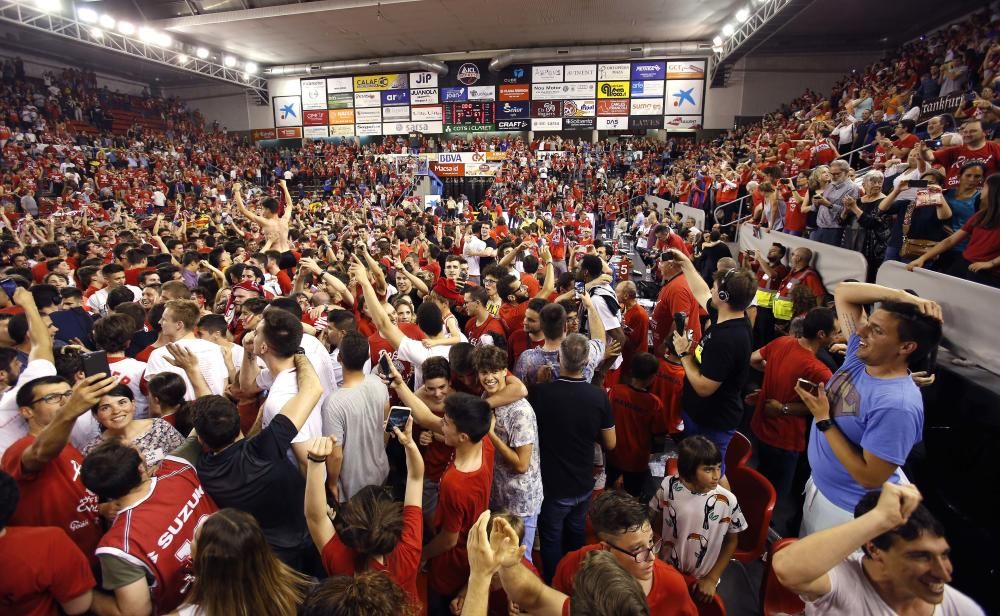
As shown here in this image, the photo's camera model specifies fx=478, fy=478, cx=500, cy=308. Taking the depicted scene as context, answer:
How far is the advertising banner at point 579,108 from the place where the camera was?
71.3ft

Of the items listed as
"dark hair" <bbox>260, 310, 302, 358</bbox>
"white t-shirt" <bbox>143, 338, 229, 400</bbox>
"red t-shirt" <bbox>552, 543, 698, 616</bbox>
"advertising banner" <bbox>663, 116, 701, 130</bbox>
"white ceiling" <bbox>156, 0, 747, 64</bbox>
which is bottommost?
"red t-shirt" <bbox>552, 543, 698, 616</bbox>

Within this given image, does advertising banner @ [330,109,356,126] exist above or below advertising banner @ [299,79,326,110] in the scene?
below

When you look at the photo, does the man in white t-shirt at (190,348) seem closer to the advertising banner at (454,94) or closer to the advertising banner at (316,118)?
the advertising banner at (454,94)

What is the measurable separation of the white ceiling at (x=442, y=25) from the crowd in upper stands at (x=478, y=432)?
13104 mm

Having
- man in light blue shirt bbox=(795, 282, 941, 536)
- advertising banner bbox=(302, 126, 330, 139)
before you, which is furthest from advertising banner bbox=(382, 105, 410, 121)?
man in light blue shirt bbox=(795, 282, 941, 536)

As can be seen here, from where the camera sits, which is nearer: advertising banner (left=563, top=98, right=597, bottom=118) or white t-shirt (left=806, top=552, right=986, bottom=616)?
white t-shirt (left=806, top=552, right=986, bottom=616)

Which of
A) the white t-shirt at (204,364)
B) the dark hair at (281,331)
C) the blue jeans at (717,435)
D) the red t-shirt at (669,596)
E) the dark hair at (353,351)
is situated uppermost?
the dark hair at (281,331)

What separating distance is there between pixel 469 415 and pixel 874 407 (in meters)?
1.62

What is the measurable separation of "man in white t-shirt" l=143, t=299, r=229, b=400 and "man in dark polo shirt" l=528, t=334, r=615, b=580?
1953 millimetres

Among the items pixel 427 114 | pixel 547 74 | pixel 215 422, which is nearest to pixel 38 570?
pixel 215 422

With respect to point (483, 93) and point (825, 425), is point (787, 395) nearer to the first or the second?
point (825, 425)

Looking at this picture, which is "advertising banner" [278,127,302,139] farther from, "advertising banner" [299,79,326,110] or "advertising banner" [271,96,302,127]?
"advertising banner" [299,79,326,110]

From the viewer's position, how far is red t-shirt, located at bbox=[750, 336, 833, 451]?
9.86ft

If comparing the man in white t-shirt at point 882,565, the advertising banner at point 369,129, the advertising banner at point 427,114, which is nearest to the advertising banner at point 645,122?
the advertising banner at point 427,114
